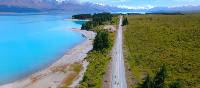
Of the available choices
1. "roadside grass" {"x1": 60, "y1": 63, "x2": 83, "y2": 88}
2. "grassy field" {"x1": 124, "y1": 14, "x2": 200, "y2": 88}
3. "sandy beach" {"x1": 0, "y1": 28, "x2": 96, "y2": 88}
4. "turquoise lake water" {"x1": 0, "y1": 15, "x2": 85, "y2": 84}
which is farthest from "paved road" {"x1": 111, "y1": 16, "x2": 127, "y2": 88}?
"turquoise lake water" {"x1": 0, "y1": 15, "x2": 85, "y2": 84}

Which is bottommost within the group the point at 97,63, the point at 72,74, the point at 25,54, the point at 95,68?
the point at 25,54

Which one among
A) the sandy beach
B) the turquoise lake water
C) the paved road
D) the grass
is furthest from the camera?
the turquoise lake water

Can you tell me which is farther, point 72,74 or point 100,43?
point 100,43

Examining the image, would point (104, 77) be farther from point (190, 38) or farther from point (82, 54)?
point (190, 38)

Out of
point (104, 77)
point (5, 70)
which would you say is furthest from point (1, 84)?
point (104, 77)

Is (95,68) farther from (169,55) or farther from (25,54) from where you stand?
(25,54)

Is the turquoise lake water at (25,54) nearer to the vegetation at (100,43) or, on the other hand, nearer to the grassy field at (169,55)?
the vegetation at (100,43)

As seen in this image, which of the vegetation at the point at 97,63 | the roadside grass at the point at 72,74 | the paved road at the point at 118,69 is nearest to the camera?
the paved road at the point at 118,69

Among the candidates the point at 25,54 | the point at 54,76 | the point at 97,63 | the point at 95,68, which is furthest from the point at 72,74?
the point at 25,54

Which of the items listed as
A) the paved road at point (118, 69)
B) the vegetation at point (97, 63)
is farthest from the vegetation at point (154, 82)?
the vegetation at point (97, 63)

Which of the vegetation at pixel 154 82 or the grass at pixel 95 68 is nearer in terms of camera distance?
the vegetation at pixel 154 82

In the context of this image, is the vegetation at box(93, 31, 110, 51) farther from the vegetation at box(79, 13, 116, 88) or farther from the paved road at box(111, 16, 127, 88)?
the paved road at box(111, 16, 127, 88)
